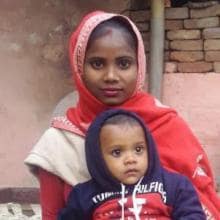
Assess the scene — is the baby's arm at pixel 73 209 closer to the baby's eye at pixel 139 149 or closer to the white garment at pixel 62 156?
the white garment at pixel 62 156

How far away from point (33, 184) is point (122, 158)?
367cm

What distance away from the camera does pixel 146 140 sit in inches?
101

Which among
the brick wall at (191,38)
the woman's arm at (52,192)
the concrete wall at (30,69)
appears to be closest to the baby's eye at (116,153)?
the woman's arm at (52,192)

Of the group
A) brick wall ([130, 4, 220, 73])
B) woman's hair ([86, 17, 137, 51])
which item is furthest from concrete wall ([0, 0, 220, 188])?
woman's hair ([86, 17, 137, 51])

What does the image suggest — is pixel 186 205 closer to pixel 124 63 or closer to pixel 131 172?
pixel 131 172

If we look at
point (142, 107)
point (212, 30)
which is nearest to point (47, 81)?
point (212, 30)

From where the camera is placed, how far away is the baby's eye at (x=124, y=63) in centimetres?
263

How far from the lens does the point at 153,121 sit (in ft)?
8.88

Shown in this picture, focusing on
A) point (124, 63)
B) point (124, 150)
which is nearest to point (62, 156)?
point (124, 150)

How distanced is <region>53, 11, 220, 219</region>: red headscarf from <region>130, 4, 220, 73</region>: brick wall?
123 inches

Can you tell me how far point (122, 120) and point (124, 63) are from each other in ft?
0.65

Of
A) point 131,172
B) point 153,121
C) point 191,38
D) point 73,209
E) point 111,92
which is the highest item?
point 191,38

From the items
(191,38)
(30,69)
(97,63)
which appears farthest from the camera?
(30,69)

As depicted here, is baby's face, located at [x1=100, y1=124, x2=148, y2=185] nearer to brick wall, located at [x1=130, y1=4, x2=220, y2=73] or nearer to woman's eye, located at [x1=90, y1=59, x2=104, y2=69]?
woman's eye, located at [x1=90, y1=59, x2=104, y2=69]
